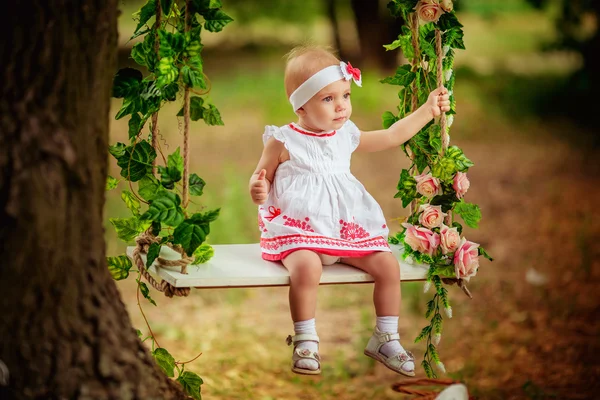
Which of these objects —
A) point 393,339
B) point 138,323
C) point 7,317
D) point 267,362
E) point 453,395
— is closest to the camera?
point 7,317

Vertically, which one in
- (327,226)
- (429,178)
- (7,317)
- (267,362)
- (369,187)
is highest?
(369,187)

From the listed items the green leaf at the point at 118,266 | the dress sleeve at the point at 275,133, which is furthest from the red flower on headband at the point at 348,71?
the green leaf at the point at 118,266

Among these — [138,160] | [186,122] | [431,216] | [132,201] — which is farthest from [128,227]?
[431,216]

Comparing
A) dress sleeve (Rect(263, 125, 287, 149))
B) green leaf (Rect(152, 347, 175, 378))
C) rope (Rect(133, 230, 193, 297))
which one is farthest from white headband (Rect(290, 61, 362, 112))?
green leaf (Rect(152, 347, 175, 378))

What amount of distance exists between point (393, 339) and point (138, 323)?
104 inches

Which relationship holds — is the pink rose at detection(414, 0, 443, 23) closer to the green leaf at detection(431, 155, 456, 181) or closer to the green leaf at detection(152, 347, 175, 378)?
the green leaf at detection(431, 155, 456, 181)

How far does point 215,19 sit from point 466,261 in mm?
1153

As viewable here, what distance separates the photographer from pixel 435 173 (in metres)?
2.93

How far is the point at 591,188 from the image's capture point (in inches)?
288

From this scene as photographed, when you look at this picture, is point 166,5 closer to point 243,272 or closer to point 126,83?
point 126,83

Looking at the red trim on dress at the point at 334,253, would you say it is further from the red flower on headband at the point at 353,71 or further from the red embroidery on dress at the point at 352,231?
the red flower on headband at the point at 353,71

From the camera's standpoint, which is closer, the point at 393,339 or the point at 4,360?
the point at 4,360

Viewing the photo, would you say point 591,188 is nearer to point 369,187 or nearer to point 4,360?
point 369,187

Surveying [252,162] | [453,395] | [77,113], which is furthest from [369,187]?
[77,113]
